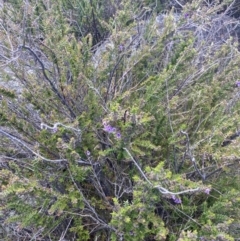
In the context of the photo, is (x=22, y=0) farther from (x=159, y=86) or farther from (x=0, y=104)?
(x=159, y=86)

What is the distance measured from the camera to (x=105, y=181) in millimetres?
1643

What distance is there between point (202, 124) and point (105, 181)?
0.50 meters

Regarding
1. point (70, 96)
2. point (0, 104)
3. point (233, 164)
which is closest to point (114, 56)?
point (70, 96)

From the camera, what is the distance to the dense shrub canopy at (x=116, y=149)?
1395 millimetres

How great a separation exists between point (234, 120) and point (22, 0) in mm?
1516

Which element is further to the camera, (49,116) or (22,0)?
(22,0)

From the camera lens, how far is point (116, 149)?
1.48m

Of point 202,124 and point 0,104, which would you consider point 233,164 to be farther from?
point 0,104

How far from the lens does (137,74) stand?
1987mm

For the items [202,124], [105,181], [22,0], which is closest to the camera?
[105,181]

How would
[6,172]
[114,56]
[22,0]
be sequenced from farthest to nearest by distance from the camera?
[22,0]
[114,56]
[6,172]

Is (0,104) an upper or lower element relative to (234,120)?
upper

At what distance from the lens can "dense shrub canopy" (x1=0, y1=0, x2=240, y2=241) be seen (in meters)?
1.39

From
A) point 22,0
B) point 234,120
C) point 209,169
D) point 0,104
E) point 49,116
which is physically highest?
point 22,0
